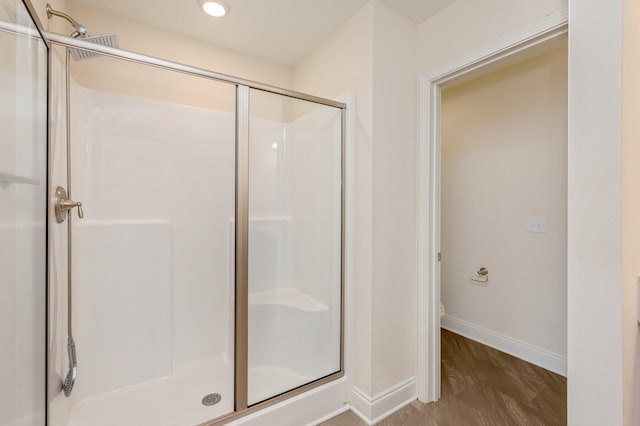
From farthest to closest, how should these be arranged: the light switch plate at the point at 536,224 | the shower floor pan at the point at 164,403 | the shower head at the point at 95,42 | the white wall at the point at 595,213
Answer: the light switch plate at the point at 536,224, the shower floor pan at the point at 164,403, the shower head at the point at 95,42, the white wall at the point at 595,213

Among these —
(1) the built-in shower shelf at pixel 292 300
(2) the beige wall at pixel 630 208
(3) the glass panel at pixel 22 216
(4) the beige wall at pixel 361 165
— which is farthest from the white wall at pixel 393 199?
(3) the glass panel at pixel 22 216

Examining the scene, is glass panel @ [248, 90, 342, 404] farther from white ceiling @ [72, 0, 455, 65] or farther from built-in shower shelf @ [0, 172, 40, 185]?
built-in shower shelf @ [0, 172, 40, 185]

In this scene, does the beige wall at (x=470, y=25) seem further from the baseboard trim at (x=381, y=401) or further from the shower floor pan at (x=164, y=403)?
the shower floor pan at (x=164, y=403)

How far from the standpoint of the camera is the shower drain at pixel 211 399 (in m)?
1.60

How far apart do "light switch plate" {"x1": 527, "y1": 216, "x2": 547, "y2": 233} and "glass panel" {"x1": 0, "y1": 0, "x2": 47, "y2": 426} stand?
293 cm

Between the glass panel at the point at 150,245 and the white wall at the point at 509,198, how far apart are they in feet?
6.98

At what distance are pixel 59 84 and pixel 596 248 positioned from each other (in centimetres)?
238

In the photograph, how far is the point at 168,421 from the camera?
57.2 inches

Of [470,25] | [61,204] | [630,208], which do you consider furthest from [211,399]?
[470,25]

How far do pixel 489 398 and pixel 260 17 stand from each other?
112 inches

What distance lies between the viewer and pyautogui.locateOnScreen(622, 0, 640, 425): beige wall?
3.19 ft

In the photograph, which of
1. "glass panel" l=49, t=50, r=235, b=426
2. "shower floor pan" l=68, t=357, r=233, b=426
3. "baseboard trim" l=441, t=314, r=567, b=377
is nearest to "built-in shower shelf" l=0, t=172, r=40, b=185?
"glass panel" l=49, t=50, r=235, b=426

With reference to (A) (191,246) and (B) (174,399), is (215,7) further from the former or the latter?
(B) (174,399)

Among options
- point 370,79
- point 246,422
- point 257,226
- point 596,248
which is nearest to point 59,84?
point 257,226
